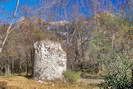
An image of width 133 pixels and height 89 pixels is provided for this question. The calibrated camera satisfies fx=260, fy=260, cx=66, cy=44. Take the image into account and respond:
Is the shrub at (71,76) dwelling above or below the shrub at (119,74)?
below

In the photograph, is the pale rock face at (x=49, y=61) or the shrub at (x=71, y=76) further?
the pale rock face at (x=49, y=61)

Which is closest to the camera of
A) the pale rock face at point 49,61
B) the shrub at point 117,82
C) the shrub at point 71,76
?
the shrub at point 117,82

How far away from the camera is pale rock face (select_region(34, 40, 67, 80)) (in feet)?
81.8

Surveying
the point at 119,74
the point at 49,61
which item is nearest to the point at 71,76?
the point at 49,61

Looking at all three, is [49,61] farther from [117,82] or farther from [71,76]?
[117,82]

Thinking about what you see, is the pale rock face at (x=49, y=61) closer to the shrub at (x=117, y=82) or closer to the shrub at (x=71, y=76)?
the shrub at (x=71, y=76)

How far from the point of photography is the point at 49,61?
25.2 meters

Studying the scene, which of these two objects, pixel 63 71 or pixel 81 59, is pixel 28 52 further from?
pixel 63 71

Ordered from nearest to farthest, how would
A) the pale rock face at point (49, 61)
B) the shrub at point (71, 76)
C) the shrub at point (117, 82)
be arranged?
1. the shrub at point (117, 82)
2. the shrub at point (71, 76)
3. the pale rock face at point (49, 61)

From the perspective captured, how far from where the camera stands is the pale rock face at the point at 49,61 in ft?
81.8

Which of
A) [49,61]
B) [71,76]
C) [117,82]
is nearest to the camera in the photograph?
[117,82]

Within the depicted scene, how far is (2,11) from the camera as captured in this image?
Result: 20.4 meters

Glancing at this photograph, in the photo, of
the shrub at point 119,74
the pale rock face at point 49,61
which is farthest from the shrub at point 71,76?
the shrub at point 119,74

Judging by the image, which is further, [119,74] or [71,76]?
[71,76]
